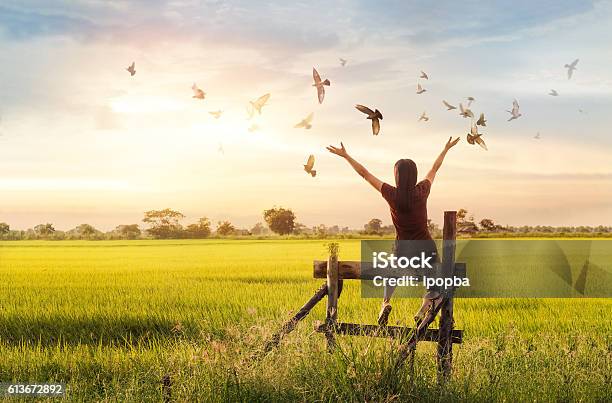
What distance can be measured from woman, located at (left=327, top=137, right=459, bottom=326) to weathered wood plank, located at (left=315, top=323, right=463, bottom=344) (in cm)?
54

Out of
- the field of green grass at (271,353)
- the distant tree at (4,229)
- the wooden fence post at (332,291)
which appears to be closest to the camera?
the field of green grass at (271,353)

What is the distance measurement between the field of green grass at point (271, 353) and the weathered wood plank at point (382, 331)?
0.15 m

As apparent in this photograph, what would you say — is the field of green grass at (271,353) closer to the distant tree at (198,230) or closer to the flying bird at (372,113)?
the flying bird at (372,113)

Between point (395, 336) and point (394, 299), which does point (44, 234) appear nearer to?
point (394, 299)

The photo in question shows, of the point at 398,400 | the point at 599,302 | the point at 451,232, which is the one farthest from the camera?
the point at 599,302

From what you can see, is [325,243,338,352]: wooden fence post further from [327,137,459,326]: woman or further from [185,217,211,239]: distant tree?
[185,217,211,239]: distant tree

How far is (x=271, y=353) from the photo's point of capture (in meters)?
7.68

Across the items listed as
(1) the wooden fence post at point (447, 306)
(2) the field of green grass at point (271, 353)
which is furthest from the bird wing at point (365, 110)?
(2) the field of green grass at point (271, 353)

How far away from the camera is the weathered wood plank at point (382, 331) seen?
7.42 metres

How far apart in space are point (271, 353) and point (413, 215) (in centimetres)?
255

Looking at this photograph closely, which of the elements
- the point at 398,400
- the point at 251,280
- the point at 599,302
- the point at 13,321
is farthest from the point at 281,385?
the point at 251,280

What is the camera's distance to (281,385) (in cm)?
710

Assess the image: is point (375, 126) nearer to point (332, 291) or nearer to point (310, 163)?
point (310, 163)

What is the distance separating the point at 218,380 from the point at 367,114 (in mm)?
3997
